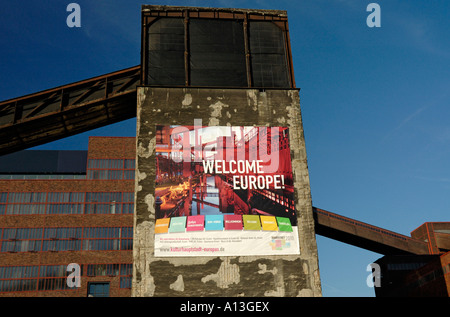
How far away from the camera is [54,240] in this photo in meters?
61.2

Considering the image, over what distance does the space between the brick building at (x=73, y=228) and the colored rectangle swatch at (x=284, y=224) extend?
1745 inches

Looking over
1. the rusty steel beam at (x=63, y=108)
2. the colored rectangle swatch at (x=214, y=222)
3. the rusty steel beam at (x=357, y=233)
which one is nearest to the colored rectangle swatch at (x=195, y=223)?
the colored rectangle swatch at (x=214, y=222)

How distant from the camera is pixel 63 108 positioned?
21.5 meters

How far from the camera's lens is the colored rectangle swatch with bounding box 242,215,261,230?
1909 centimetres

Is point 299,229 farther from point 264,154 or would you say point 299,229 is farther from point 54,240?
point 54,240

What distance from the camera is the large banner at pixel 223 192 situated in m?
18.8

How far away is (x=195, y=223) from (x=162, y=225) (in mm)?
1279

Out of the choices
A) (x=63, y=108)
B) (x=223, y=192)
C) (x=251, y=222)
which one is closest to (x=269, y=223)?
(x=251, y=222)

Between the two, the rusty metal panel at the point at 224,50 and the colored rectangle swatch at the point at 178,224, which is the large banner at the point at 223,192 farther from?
the rusty metal panel at the point at 224,50

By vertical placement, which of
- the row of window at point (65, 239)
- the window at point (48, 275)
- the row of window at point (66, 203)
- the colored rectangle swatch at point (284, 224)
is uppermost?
the row of window at point (66, 203)

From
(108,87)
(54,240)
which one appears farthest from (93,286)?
(108,87)

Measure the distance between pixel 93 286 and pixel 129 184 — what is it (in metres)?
13.6

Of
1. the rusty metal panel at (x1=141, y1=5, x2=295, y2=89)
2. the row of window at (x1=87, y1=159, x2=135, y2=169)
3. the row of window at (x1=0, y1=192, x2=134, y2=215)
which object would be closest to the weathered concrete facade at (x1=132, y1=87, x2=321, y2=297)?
the rusty metal panel at (x1=141, y1=5, x2=295, y2=89)
